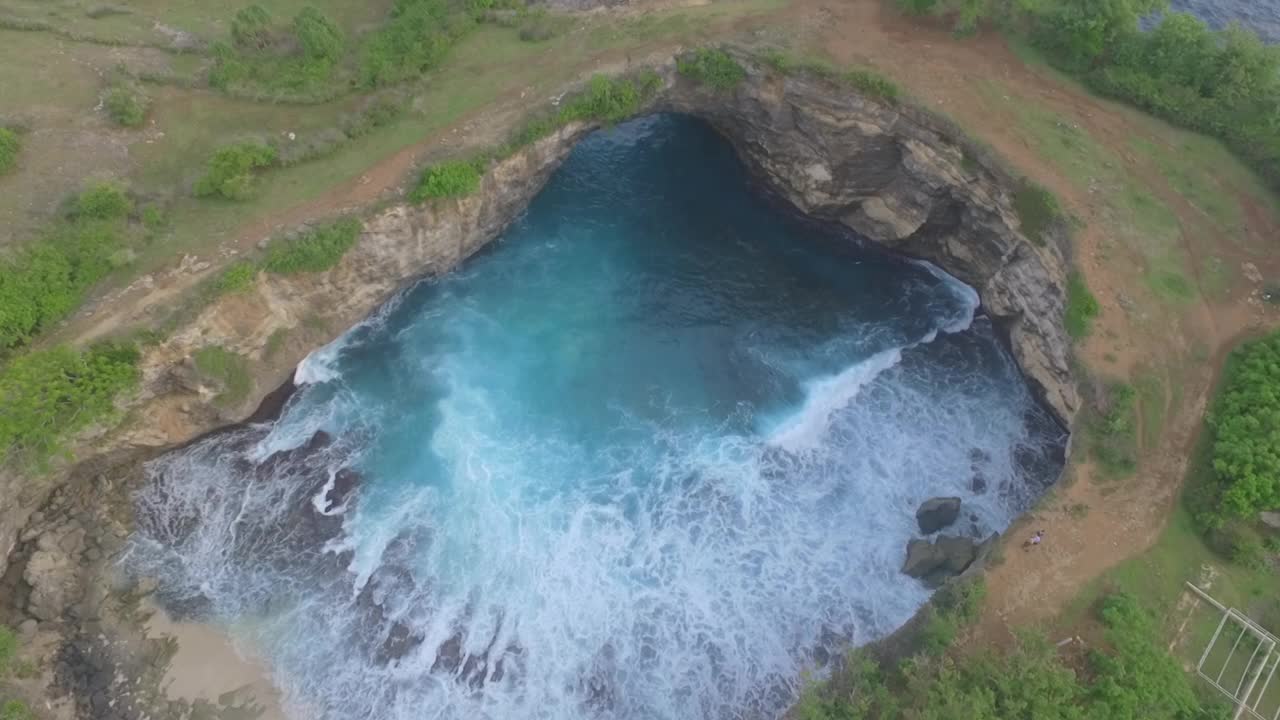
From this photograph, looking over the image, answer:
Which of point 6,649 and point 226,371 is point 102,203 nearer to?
point 226,371

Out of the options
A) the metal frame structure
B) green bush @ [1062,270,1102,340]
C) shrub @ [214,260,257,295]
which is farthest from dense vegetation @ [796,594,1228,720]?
shrub @ [214,260,257,295]

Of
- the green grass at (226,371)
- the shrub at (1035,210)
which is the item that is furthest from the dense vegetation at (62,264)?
the shrub at (1035,210)

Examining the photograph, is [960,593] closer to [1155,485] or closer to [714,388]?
[1155,485]

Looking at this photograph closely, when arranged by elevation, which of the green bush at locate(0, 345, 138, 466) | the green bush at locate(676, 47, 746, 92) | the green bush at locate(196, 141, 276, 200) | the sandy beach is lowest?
the sandy beach

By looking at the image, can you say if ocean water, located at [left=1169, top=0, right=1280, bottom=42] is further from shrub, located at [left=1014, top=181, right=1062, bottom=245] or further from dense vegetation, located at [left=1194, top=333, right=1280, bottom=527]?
A: dense vegetation, located at [left=1194, top=333, right=1280, bottom=527]

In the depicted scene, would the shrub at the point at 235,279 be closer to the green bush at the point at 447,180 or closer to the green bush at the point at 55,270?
the green bush at the point at 55,270

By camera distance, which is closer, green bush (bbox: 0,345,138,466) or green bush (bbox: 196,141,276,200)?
green bush (bbox: 0,345,138,466)
